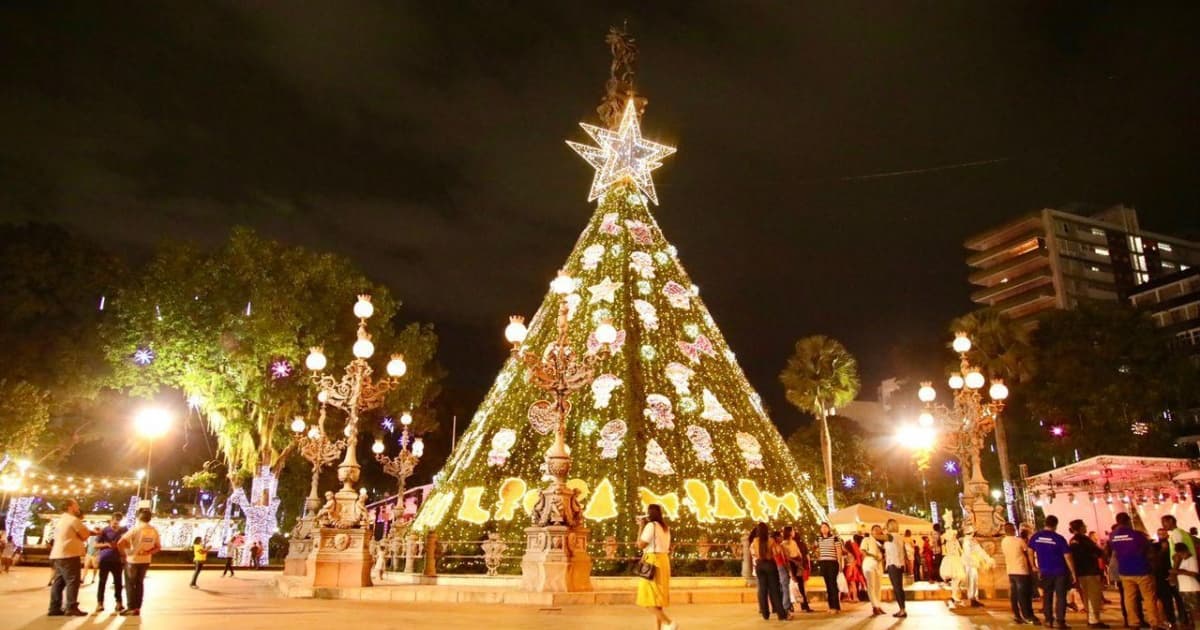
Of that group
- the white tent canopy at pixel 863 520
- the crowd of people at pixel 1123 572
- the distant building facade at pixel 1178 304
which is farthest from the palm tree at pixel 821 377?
the distant building facade at pixel 1178 304

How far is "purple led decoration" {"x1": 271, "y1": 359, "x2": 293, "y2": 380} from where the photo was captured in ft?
93.9

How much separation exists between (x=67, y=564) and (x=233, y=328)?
61.7 ft

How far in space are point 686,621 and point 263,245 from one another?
24.3 metres

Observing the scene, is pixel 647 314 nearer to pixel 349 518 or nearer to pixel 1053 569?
pixel 349 518

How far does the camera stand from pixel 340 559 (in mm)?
15914

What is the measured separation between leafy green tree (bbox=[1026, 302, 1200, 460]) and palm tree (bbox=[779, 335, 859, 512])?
31.4 ft

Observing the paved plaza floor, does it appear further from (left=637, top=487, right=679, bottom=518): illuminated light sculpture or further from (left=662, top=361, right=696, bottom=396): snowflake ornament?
(left=662, top=361, right=696, bottom=396): snowflake ornament

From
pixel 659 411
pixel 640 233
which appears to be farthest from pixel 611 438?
pixel 640 233

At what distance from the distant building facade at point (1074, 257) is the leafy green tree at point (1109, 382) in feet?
154

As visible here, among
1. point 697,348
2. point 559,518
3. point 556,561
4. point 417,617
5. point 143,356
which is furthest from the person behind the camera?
point 143,356

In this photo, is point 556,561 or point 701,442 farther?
point 701,442

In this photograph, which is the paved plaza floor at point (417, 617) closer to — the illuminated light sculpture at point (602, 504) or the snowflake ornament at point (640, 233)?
the illuminated light sculpture at point (602, 504)

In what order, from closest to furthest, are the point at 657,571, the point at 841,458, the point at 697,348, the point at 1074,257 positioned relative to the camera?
the point at 657,571 → the point at 697,348 → the point at 841,458 → the point at 1074,257

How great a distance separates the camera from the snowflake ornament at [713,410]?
21438 millimetres
